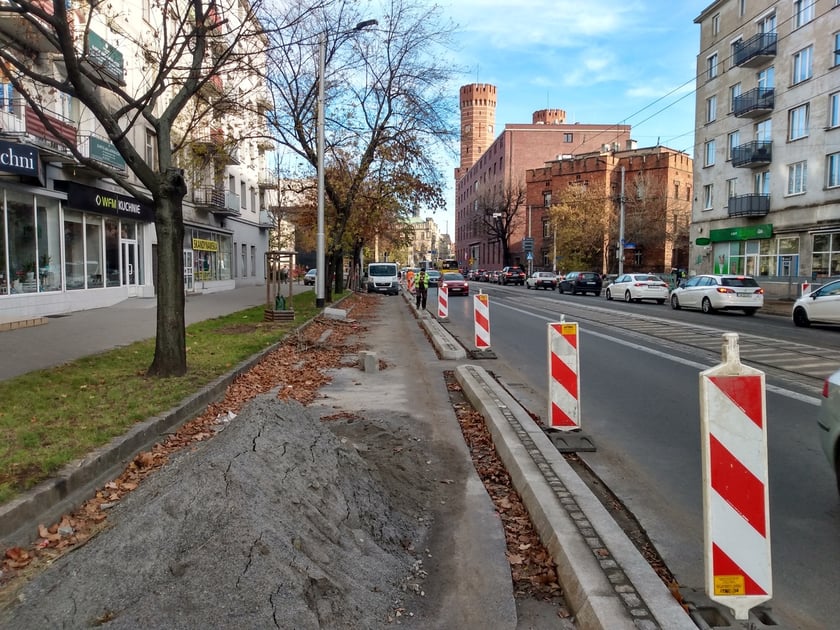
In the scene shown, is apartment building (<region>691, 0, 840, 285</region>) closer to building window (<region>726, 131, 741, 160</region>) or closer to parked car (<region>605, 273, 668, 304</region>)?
building window (<region>726, 131, 741, 160</region>)

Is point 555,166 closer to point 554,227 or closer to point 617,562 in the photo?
point 554,227

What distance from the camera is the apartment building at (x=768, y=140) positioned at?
2936cm

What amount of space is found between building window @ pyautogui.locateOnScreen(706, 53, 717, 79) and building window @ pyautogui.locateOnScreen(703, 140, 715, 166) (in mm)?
4265

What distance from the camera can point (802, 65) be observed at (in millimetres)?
31062

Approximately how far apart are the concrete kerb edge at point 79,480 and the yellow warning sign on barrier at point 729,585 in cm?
398

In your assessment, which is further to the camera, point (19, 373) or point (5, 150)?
point (5, 150)

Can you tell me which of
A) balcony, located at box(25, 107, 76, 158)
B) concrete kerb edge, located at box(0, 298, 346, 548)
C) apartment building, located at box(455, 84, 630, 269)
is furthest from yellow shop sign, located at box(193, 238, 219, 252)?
apartment building, located at box(455, 84, 630, 269)

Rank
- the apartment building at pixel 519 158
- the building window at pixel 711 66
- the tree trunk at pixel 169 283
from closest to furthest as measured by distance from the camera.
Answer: the tree trunk at pixel 169 283 → the building window at pixel 711 66 → the apartment building at pixel 519 158

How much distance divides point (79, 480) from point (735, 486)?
449 centimetres

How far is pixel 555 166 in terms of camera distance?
7194 centimetres

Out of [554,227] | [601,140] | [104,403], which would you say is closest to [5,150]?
[104,403]

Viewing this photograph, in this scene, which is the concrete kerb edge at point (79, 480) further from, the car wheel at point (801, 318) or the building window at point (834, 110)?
the building window at point (834, 110)

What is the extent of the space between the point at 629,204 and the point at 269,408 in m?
56.9

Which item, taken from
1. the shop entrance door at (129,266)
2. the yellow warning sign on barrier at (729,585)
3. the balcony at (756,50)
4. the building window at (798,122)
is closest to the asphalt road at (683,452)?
the yellow warning sign on barrier at (729,585)
